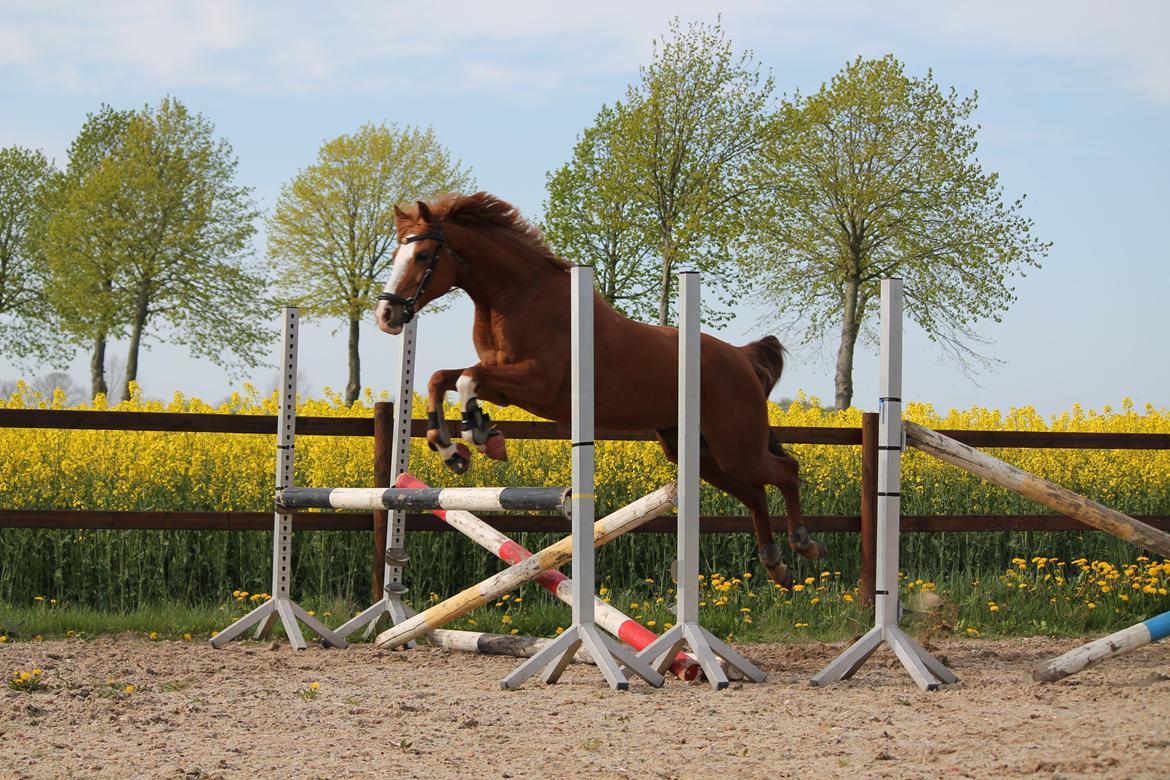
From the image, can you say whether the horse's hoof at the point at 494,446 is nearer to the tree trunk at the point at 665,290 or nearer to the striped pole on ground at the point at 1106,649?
the striped pole on ground at the point at 1106,649

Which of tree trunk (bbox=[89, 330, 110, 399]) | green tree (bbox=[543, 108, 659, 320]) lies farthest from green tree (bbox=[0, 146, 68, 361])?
green tree (bbox=[543, 108, 659, 320])

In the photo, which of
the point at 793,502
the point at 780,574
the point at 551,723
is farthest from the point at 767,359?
the point at 551,723

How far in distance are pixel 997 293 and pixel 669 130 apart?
27.4 ft

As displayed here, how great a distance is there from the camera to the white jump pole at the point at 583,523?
492 cm

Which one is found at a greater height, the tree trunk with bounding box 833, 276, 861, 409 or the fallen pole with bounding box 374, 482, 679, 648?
the tree trunk with bounding box 833, 276, 861, 409

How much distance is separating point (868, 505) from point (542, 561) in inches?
126

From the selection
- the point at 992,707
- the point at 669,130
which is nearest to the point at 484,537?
the point at 992,707

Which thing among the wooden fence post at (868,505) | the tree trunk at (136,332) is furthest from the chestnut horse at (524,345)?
the tree trunk at (136,332)

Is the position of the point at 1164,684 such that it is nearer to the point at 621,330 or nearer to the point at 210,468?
the point at 621,330

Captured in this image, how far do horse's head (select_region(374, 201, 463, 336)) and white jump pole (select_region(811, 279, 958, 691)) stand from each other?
6.57 feet

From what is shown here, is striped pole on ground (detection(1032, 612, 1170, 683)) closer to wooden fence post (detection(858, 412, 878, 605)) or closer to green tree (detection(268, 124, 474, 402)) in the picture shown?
wooden fence post (detection(858, 412, 878, 605))

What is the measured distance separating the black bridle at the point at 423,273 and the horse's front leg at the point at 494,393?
1.27 feet

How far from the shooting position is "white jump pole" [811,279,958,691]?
5.37 metres

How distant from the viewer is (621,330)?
17.8ft
